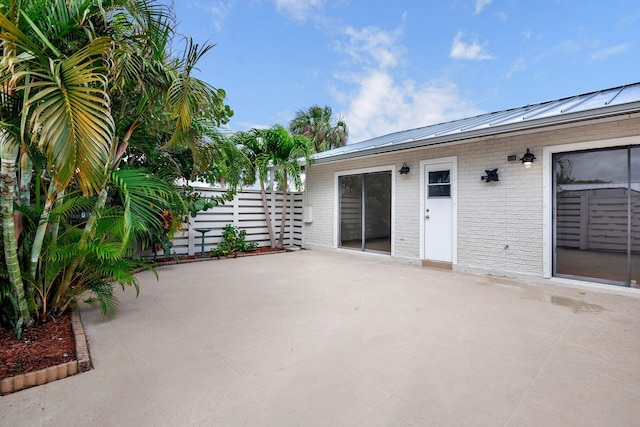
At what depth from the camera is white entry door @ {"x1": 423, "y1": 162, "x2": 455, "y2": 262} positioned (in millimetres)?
5629

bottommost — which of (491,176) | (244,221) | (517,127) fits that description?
(244,221)

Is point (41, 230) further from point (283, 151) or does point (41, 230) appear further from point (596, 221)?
point (596, 221)

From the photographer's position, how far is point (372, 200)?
23.1 feet

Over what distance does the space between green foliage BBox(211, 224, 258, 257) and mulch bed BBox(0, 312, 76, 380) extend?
4212 mm

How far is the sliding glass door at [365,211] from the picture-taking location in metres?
6.75

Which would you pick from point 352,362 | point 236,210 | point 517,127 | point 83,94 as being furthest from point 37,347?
point 517,127

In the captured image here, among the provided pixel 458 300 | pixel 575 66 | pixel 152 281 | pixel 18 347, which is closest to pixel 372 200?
pixel 458 300

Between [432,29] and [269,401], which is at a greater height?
[432,29]

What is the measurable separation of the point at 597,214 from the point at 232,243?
7.73 m

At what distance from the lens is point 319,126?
14016 mm

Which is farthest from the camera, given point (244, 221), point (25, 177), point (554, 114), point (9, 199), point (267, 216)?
point (267, 216)

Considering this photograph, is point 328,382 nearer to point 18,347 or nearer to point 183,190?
point 18,347

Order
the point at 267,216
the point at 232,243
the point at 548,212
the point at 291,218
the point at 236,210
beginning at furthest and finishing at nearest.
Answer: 1. the point at 291,218
2. the point at 267,216
3. the point at 236,210
4. the point at 232,243
5. the point at 548,212

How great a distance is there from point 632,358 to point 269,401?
269 centimetres
